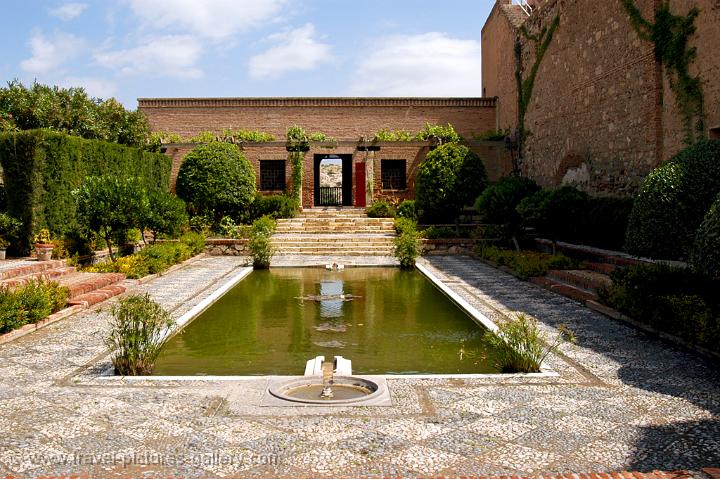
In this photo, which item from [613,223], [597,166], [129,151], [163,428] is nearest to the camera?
[163,428]

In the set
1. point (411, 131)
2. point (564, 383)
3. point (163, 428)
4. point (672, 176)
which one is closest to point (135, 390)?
point (163, 428)

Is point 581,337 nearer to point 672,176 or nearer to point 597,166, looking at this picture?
point 672,176

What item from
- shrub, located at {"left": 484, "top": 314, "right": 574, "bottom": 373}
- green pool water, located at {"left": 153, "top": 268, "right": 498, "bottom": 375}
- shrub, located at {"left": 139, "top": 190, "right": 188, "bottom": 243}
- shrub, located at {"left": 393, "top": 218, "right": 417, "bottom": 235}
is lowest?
green pool water, located at {"left": 153, "top": 268, "right": 498, "bottom": 375}

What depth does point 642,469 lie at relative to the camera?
3623 millimetres

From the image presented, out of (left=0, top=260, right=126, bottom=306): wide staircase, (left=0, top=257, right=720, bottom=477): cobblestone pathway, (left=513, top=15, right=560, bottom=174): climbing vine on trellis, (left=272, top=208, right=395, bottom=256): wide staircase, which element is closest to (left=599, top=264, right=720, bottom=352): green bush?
(left=0, top=257, right=720, bottom=477): cobblestone pathway

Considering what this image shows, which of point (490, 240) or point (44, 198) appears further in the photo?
point (490, 240)

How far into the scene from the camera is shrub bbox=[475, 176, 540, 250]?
16062mm

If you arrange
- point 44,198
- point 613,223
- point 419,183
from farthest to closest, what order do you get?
point 419,183 < point 44,198 < point 613,223

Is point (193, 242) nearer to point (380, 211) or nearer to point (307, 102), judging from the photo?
point (380, 211)

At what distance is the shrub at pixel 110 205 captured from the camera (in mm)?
13172

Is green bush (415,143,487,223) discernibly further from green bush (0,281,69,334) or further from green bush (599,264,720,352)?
green bush (0,281,69,334)

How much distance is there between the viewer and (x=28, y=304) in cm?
787

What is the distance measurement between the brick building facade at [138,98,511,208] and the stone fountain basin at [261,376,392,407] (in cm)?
2069

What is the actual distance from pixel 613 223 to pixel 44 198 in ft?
38.7
